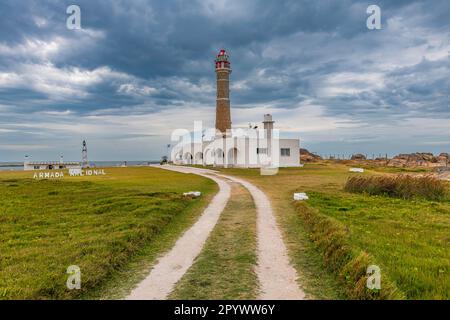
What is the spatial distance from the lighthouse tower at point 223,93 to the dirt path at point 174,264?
125 feet

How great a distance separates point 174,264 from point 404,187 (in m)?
17.0

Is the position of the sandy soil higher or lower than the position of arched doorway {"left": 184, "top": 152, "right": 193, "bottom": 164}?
lower

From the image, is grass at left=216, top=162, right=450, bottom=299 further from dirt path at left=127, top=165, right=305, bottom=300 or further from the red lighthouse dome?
the red lighthouse dome

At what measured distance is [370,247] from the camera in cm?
887

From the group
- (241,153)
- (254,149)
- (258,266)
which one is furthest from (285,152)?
(258,266)

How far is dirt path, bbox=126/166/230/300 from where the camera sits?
6422 millimetres

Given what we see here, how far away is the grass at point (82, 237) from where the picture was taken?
6921 millimetres

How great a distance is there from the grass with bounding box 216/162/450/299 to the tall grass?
Result: 4.03 metres

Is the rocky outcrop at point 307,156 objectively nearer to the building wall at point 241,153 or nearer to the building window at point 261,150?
the building wall at point 241,153

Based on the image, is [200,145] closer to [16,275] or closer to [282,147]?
[282,147]

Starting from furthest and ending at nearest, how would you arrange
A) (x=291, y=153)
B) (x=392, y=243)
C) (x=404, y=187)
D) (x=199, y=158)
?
(x=199, y=158), (x=291, y=153), (x=404, y=187), (x=392, y=243)

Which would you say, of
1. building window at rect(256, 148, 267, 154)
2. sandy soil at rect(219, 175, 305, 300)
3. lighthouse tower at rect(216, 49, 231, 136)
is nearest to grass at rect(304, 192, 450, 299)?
sandy soil at rect(219, 175, 305, 300)

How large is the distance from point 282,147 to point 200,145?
1443 centimetres

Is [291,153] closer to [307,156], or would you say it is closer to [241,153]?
[241,153]
